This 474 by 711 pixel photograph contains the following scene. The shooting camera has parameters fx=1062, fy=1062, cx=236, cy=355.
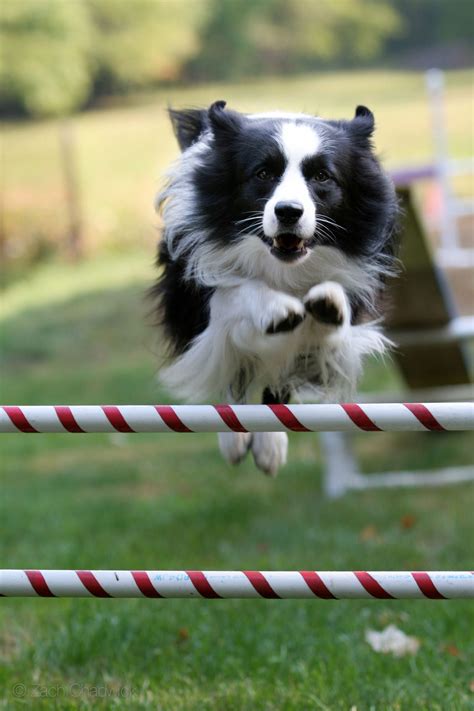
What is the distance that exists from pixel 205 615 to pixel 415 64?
1796cm

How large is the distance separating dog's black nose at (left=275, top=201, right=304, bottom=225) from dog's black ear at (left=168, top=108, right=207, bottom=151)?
0.85 m

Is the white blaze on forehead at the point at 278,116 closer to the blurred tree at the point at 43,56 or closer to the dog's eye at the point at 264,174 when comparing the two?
the dog's eye at the point at 264,174

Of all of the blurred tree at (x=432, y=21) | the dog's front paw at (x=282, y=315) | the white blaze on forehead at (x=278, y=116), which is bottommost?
the blurred tree at (x=432, y=21)

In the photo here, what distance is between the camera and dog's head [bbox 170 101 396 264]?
3326mm

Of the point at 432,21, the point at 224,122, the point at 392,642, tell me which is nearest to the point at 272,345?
the point at 224,122

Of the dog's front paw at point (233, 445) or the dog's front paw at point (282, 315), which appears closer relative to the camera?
the dog's front paw at point (282, 315)

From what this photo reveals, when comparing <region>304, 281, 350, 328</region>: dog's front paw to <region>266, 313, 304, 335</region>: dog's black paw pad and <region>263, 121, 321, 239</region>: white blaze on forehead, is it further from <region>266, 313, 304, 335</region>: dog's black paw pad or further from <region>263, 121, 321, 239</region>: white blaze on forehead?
<region>263, 121, 321, 239</region>: white blaze on forehead

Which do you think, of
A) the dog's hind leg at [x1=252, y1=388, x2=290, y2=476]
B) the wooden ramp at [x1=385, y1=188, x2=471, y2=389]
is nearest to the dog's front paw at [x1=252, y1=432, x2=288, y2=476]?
the dog's hind leg at [x1=252, y1=388, x2=290, y2=476]

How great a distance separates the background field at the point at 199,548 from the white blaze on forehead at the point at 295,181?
109 centimetres

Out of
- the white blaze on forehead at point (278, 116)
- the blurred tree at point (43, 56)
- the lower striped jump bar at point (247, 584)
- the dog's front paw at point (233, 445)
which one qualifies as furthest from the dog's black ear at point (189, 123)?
the blurred tree at point (43, 56)

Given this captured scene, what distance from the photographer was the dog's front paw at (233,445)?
395cm

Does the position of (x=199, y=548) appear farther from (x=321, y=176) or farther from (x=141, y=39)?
(x=141, y=39)

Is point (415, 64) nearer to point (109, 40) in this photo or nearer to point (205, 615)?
point (109, 40)

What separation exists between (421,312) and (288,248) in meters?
2.76
